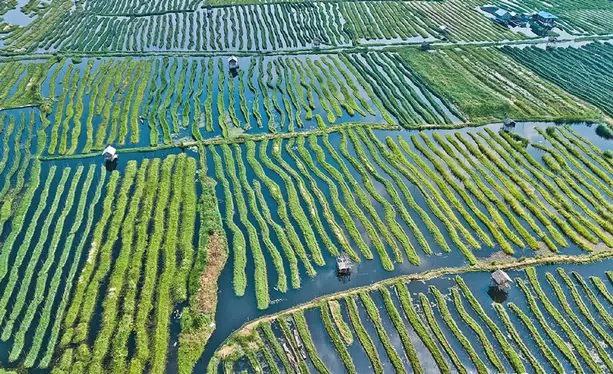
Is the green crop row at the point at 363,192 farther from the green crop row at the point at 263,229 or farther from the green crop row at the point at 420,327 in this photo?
the green crop row at the point at 263,229

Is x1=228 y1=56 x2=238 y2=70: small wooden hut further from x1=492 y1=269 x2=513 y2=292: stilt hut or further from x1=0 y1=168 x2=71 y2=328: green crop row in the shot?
x1=492 y1=269 x2=513 y2=292: stilt hut

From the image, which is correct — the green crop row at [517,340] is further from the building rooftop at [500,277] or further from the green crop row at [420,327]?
the green crop row at [420,327]

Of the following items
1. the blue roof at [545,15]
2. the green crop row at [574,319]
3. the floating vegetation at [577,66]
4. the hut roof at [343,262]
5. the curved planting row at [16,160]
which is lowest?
the curved planting row at [16,160]

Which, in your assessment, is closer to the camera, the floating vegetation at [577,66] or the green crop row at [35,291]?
the green crop row at [35,291]

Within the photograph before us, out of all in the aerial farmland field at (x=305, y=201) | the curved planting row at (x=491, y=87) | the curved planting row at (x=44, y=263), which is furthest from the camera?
the curved planting row at (x=491, y=87)

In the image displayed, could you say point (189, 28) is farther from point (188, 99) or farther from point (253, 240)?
point (253, 240)

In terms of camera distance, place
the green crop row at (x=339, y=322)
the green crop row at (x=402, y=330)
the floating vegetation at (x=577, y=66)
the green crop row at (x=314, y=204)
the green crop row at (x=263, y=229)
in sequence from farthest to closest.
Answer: the floating vegetation at (x=577, y=66) → the green crop row at (x=314, y=204) → the green crop row at (x=263, y=229) → the green crop row at (x=339, y=322) → the green crop row at (x=402, y=330)

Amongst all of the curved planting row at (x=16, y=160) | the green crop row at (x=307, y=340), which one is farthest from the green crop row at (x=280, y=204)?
the curved planting row at (x=16, y=160)

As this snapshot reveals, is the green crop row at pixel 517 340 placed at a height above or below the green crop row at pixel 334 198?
above

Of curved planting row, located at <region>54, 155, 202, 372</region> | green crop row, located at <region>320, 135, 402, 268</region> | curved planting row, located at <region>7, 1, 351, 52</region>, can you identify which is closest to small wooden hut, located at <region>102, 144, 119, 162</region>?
curved planting row, located at <region>54, 155, 202, 372</region>
